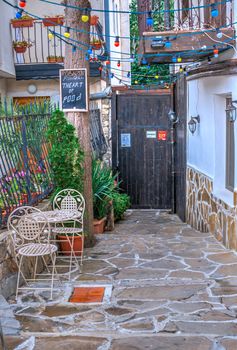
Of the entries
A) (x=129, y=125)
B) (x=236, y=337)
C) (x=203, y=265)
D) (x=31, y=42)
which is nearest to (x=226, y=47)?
(x=203, y=265)

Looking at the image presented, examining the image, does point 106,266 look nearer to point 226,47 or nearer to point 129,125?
point 226,47

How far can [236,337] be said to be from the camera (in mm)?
3781

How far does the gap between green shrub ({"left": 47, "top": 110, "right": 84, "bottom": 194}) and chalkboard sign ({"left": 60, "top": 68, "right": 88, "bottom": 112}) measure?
0.27 metres

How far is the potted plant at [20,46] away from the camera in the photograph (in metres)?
11.0

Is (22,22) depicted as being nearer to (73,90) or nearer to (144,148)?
(144,148)

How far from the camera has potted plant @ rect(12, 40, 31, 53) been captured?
10969 mm

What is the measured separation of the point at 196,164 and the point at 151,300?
4727 mm

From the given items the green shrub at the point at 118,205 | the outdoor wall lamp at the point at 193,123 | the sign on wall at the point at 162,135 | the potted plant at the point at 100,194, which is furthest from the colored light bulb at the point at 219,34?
the sign on wall at the point at 162,135

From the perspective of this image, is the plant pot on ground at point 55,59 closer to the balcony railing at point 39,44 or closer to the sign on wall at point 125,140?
the balcony railing at point 39,44

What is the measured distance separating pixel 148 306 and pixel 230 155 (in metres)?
3.45

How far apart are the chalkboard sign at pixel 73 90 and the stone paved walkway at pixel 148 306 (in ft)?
6.64

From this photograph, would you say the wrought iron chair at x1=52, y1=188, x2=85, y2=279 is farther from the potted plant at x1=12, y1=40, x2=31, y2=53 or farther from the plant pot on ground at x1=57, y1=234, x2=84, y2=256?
the potted plant at x1=12, y1=40, x2=31, y2=53

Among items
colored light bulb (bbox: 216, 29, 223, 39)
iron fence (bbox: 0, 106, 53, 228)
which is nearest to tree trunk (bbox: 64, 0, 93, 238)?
iron fence (bbox: 0, 106, 53, 228)

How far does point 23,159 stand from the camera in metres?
6.14
